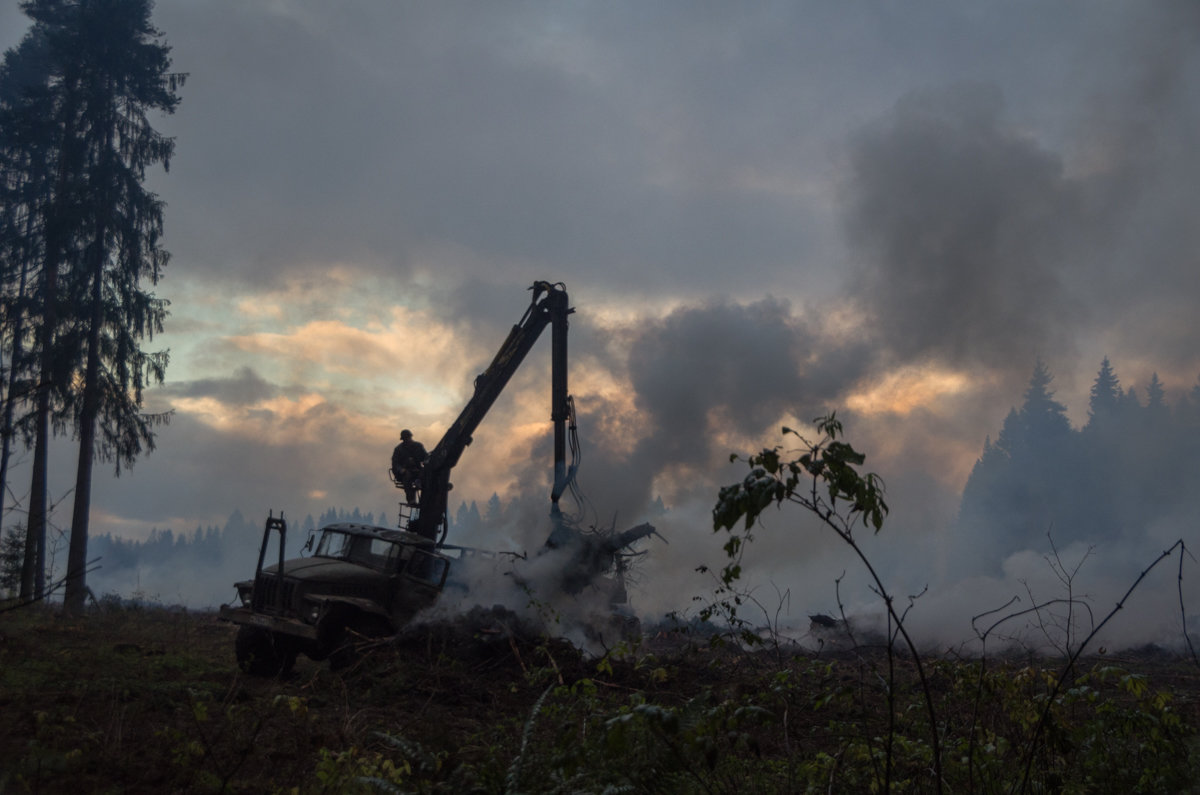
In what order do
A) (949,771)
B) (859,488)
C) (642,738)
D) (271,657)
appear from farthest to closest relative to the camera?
(271,657) < (949,771) < (642,738) < (859,488)

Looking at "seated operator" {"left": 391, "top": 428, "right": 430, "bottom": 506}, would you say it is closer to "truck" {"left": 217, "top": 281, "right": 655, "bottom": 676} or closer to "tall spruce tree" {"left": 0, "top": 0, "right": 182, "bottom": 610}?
"truck" {"left": 217, "top": 281, "right": 655, "bottom": 676}

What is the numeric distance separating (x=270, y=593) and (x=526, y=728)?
31.5 ft

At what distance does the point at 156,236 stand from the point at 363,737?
18.7 metres

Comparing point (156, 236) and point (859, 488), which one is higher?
point (156, 236)

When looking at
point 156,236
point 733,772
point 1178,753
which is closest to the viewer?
point 1178,753

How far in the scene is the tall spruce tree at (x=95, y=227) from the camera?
18.5 m

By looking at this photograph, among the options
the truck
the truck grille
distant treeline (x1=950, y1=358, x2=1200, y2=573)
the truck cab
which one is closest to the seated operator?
the truck

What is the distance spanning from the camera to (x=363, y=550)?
1285 cm

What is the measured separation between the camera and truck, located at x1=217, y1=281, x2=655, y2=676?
11.0m

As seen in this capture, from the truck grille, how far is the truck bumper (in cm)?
43

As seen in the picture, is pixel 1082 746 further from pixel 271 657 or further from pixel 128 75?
pixel 128 75

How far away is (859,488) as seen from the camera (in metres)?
2.71

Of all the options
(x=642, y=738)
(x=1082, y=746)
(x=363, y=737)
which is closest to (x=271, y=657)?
(x=363, y=737)

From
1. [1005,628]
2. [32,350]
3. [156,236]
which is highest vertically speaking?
[156,236]
